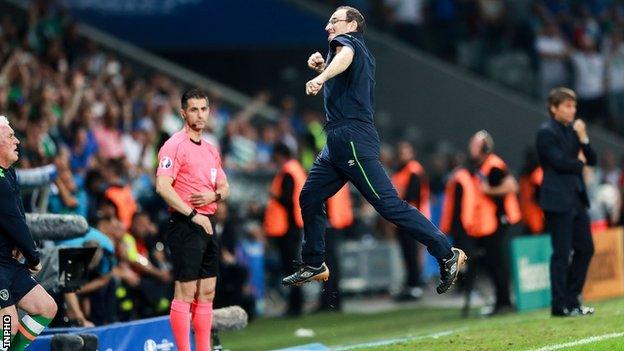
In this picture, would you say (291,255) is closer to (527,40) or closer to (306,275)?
(306,275)

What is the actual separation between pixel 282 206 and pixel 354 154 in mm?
8040

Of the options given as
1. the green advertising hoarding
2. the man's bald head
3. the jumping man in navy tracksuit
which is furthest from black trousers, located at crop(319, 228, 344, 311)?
the man's bald head

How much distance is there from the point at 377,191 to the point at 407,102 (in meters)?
14.5

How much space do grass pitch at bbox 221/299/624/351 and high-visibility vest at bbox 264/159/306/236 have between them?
1.28 meters

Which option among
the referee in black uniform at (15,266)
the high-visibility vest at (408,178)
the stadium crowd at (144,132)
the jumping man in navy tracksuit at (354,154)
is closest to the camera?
the referee in black uniform at (15,266)

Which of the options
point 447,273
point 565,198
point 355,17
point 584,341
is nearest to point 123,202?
point 565,198

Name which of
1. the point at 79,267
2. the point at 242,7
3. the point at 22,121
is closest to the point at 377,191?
the point at 79,267

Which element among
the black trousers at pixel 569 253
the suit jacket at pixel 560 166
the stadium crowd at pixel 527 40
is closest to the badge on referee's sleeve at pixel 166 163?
Answer: the suit jacket at pixel 560 166

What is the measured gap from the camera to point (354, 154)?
38.7ft

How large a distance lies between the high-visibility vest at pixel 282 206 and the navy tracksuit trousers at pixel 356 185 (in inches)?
297

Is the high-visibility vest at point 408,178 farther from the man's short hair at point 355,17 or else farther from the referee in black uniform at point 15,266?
the referee in black uniform at point 15,266

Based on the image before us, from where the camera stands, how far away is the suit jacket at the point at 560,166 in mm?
14727

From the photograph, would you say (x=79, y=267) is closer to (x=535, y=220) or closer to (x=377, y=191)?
(x=377, y=191)

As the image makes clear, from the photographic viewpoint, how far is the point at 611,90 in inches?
1001
